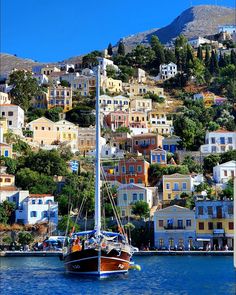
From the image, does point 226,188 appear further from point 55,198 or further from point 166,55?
point 166,55

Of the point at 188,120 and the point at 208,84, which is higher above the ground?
the point at 208,84

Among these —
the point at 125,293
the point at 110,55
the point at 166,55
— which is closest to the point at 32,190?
the point at 125,293

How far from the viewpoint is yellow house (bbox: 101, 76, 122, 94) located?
91.8 metres

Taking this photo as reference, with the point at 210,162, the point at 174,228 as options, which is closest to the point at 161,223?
the point at 174,228

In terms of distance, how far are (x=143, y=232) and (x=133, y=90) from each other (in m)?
43.9

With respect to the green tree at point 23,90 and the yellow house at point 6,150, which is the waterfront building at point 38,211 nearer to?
the yellow house at point 6,150

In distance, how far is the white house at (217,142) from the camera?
69312 mm

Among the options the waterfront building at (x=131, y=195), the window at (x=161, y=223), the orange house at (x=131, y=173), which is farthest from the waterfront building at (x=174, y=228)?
the orange house at (x=131, y=173)

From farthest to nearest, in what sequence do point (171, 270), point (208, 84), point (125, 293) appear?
point (208, 84)
point (171, 270)
point (125, 293)

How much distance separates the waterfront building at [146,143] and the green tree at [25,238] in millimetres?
20025

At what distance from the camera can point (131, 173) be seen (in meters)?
62.5

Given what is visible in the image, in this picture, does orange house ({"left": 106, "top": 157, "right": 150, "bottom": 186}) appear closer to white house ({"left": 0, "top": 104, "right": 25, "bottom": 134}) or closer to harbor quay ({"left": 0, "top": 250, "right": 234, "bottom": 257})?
harbor quay ({"left": 0, "top": 250, "right": 234, "bottom": 257})

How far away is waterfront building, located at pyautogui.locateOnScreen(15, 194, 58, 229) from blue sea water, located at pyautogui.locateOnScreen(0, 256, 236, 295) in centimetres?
1144

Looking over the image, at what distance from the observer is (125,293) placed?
28.6 metres
